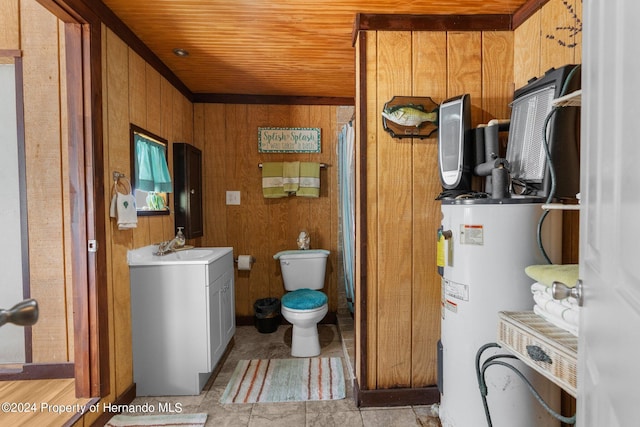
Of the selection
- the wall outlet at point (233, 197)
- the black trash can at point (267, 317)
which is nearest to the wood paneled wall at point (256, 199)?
the wall outlet at point (233, 197)

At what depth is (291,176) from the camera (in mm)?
2826

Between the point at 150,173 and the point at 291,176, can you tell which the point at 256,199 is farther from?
the point at 150,173

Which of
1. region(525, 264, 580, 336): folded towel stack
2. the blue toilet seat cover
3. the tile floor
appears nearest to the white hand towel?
region(525, 264, 580, 336): folded towel stack

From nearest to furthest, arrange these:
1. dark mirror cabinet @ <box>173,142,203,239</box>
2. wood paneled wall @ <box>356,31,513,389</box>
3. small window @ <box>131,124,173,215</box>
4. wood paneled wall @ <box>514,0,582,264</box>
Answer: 1. wood paneled wall @ <box>514,0,582,264</box>
2. wood paneled wall @ <box>356,31,513,389</box>
3. small window @ <box>131,124,173,215</box>
4. dark mirror cabinet @ <box>173,142,203,239</box>

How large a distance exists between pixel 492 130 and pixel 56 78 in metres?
2.34

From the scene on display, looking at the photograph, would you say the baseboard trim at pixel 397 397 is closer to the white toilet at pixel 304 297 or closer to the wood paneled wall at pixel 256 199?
the white toilet at pixel 304 297

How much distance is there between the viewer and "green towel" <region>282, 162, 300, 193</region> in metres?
2.82

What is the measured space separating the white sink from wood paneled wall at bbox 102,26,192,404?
0.04m

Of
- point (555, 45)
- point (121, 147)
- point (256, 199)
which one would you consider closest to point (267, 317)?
point (256, 199)

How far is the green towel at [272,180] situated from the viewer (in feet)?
9.25

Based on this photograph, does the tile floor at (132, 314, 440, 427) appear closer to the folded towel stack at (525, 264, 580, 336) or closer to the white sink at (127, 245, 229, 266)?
the white sink at (127, 245, 229, 266)

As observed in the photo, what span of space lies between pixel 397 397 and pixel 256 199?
201 centimetres

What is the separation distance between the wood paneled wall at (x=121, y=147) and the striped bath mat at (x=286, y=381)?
0.68m

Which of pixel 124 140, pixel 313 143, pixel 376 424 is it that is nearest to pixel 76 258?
pixel 124 140
